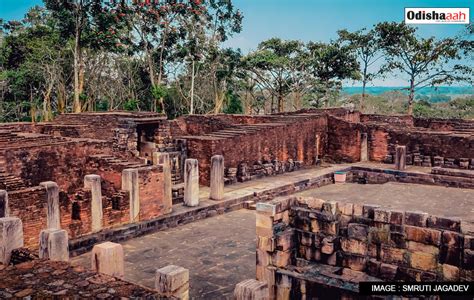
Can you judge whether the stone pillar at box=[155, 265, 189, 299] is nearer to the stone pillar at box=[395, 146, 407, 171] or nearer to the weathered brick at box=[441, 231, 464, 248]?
the weathered brick at box=[441, 231, 464, 248]

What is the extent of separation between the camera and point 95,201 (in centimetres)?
1027

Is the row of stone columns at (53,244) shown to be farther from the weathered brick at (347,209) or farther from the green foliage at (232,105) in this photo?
the green foliage at (232,105)

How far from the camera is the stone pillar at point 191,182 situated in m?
12.5

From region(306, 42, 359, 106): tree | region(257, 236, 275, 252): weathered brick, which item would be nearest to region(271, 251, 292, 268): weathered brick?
region(257, 236, 275, 252): weathered brick

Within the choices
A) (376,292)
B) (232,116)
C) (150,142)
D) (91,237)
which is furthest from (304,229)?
(232,116)

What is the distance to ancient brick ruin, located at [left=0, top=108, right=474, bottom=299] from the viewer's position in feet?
21.0

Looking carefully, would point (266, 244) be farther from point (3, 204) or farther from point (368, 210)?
point (3, 204)

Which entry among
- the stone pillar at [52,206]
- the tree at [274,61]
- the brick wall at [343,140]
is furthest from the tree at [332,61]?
the stone pillar at [52,206]

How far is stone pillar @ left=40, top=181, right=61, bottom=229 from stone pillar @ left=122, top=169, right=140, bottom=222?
5.96 ft

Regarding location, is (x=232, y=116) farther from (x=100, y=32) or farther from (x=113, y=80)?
(x=113, y=80)

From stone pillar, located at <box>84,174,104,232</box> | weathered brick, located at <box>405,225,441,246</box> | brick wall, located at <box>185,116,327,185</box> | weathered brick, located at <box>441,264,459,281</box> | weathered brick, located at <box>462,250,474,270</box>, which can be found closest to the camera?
weathered brick, located at <box>462,250,474,270</box>

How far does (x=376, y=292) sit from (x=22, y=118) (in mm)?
27954

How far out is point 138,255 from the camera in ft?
32.2

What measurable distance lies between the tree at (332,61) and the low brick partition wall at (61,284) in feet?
91.0
